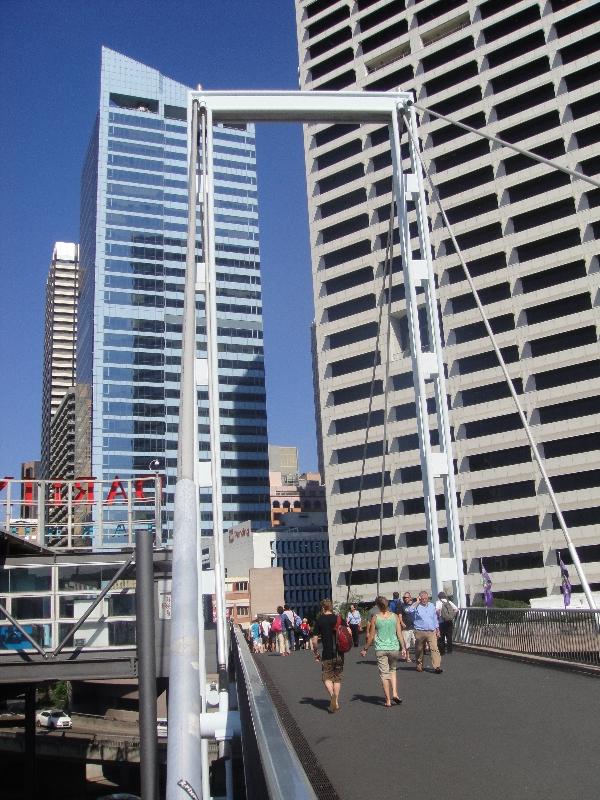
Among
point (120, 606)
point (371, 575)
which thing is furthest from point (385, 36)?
point (120, 606)

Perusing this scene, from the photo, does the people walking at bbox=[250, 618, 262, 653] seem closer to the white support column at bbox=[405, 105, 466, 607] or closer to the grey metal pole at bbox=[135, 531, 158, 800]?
the white support column at bbox=[405, 105, 466, 607]

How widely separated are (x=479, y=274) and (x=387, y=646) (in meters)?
63.3

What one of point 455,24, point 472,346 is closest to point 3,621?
point 472,346

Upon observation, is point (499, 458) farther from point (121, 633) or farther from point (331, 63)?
point (121, 633)

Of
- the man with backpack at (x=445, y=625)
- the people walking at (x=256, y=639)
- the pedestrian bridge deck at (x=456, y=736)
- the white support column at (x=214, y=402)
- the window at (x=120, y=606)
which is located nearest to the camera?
the pedestrian bridge deck at (x=456, y=736)

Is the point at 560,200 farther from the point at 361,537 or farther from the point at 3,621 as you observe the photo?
the point at 3,621

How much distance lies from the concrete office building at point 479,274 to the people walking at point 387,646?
53.9m

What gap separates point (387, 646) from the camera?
11.6m

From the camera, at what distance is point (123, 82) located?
133 m

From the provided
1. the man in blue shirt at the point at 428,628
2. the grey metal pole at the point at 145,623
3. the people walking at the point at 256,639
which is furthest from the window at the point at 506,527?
the man in blue shirt at the point at 428,628

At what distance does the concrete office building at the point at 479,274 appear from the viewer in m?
66.0

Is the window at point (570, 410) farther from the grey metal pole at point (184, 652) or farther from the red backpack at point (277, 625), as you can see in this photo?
the grey metal pole at point (184, 652)

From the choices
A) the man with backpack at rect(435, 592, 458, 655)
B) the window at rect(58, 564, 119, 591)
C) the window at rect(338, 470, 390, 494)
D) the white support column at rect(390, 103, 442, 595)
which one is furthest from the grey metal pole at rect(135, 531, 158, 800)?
the window at rect(338, 470, 390, 494)

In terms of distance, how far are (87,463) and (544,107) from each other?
262 ft
